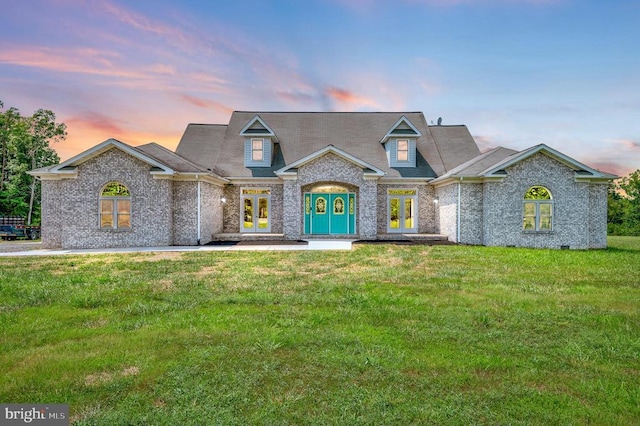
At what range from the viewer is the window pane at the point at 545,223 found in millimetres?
18094

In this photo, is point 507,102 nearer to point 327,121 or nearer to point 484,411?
point 327,121

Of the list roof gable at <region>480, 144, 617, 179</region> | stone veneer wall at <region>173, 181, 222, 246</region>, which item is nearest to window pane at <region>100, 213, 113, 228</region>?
stone veneer wall at <region>173, 181, 222, 246</region>

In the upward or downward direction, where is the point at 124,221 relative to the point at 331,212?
downward

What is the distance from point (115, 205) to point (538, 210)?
74.5ft

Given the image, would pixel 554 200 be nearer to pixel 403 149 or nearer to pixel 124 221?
pixel 403 149

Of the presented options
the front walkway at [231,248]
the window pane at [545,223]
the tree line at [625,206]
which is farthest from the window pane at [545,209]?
the tree line at [625,206]

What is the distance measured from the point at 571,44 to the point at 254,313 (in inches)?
828

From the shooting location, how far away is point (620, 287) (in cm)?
859

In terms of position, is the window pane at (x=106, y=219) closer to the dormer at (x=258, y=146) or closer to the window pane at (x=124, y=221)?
the window pane at (x=124, y=221)

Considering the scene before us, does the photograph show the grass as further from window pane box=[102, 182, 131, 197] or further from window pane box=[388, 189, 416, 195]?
window pane box=[388, 189, 416, 195]

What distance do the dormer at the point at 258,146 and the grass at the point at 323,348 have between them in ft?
44.9

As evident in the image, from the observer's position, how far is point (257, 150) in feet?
73.6

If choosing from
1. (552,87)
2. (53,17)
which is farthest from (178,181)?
(552,87)

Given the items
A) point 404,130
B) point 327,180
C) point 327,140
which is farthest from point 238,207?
point 404,130
